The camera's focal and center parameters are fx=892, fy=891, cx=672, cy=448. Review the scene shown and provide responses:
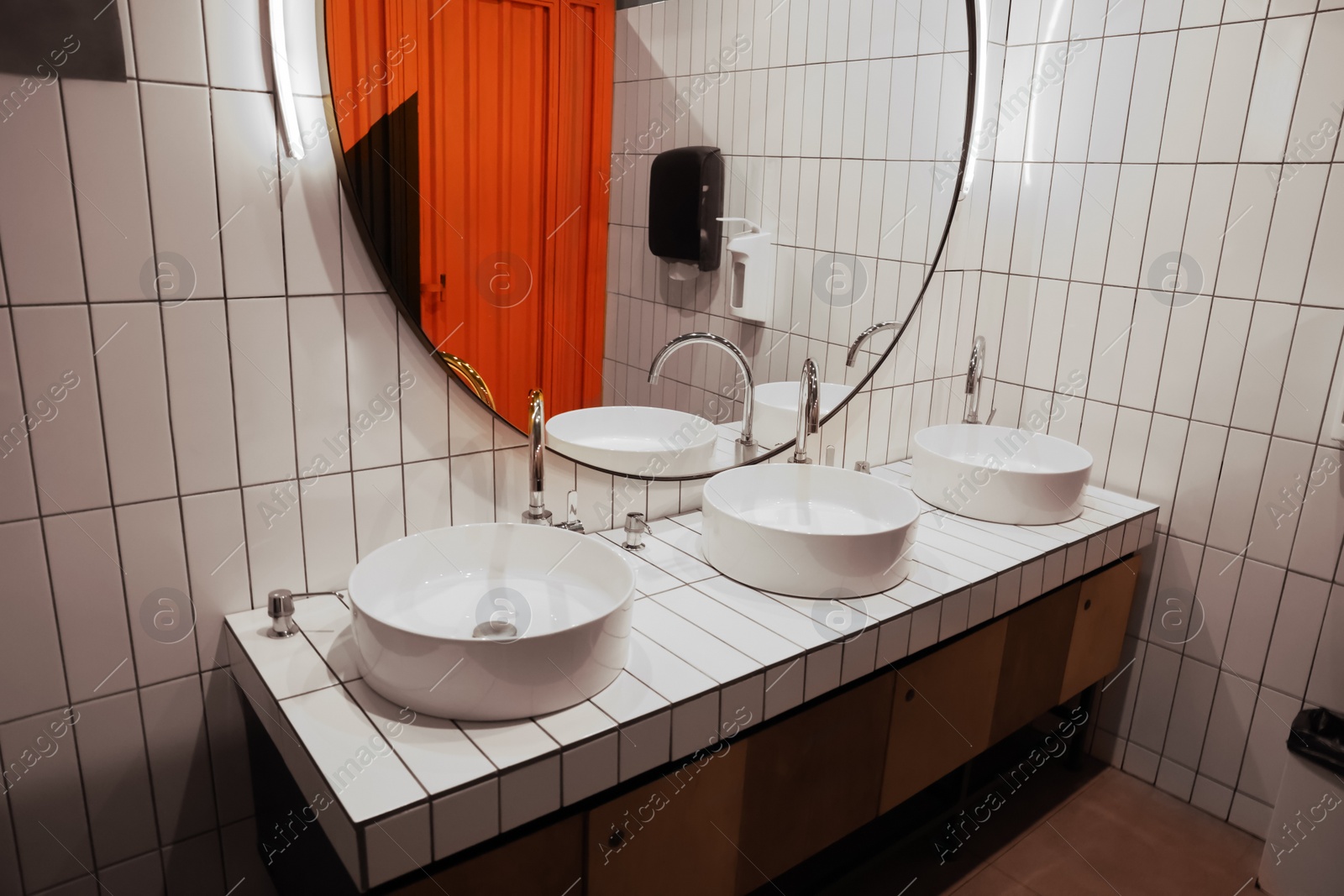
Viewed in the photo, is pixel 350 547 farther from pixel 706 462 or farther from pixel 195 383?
pixel 706 462

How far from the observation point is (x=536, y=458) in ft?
5.11

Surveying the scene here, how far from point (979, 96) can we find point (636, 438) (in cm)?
118

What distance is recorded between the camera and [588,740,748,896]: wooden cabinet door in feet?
4.06

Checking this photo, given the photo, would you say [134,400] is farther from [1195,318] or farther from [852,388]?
[1195,318]

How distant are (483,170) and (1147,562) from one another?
6.02 feet

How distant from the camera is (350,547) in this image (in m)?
1.51

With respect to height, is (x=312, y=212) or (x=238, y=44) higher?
(x=238, y=44)

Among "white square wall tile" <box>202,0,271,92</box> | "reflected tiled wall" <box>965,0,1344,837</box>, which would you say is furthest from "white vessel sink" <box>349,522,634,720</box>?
"reflected tiled wall" <box>965,0,1344,837</box>

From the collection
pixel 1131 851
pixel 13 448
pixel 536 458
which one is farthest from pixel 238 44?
pixel 1131 851

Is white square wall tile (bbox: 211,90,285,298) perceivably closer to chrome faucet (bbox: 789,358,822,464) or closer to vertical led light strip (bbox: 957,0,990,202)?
chrome faucet (bbox: 789,358,822,464)

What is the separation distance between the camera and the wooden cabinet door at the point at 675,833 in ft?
4.06

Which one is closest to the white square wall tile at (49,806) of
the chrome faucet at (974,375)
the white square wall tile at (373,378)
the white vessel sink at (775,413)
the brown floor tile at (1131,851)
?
the white square wall tile at (373,378)

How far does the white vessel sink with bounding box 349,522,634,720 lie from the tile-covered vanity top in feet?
0.14

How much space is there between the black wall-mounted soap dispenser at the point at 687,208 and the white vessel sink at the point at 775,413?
32 cm
